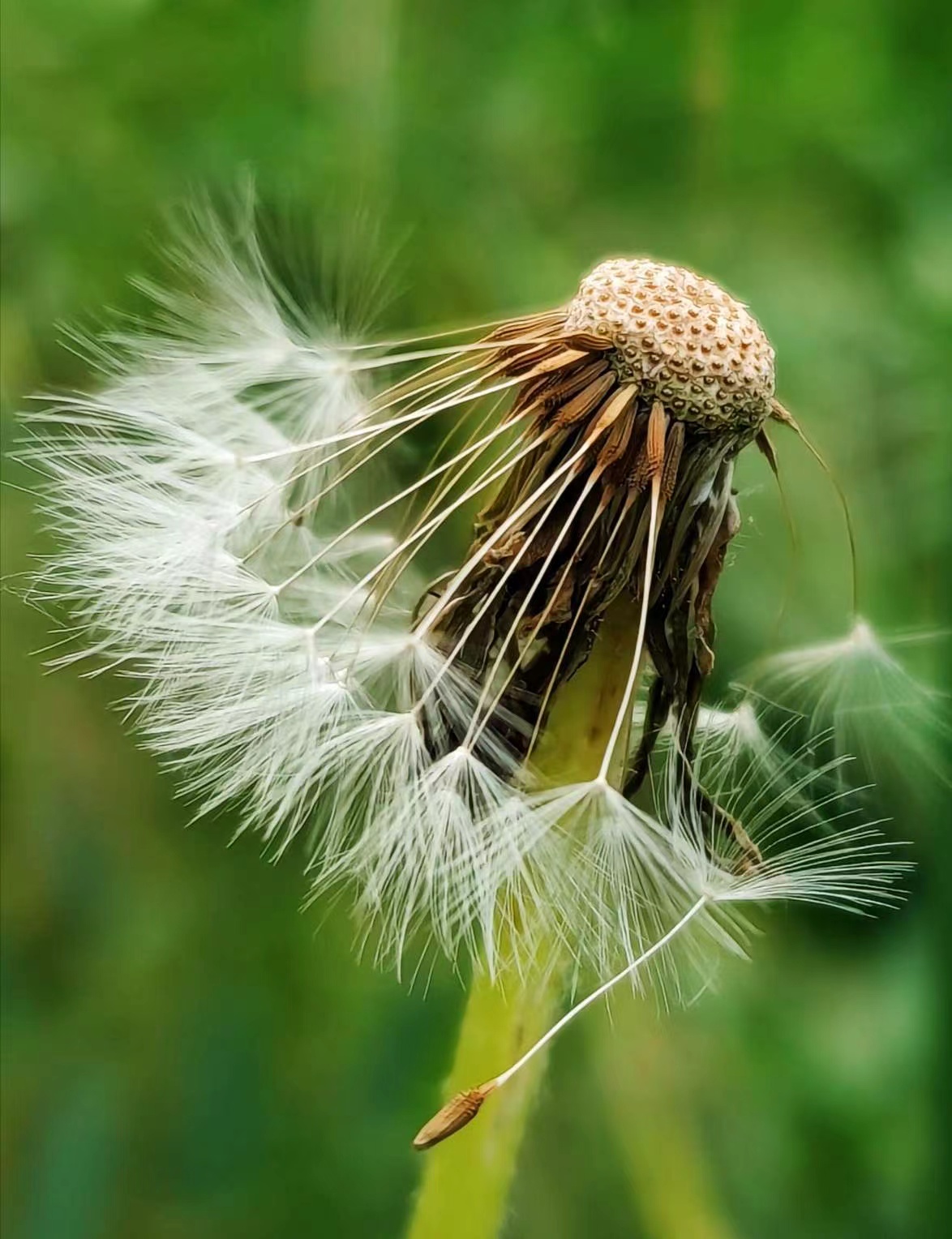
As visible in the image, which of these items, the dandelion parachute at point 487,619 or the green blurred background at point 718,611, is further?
the green blurred background at point 718,611

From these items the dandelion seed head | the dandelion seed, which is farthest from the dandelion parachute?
the dandelion seed

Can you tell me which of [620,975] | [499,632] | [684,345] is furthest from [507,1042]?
[684,345]

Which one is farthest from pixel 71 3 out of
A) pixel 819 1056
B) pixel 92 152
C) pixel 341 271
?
pixel 819 1056

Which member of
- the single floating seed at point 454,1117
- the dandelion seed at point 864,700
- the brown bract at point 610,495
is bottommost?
the single floating seed at point 454,1117

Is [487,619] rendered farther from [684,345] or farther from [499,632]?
[684,345]

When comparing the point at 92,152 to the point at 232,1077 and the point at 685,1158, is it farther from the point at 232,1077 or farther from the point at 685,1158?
the point at 685,1158

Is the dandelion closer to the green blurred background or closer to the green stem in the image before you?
the green stem

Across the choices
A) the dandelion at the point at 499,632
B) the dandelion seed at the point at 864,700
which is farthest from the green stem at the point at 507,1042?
the dandelion seed at the point at 864,700

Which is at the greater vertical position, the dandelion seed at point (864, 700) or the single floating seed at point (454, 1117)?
the dandelion seed at point (864, 700)

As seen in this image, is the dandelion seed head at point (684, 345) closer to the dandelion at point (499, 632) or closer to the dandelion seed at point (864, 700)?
the dandelion at point (499, 632)
